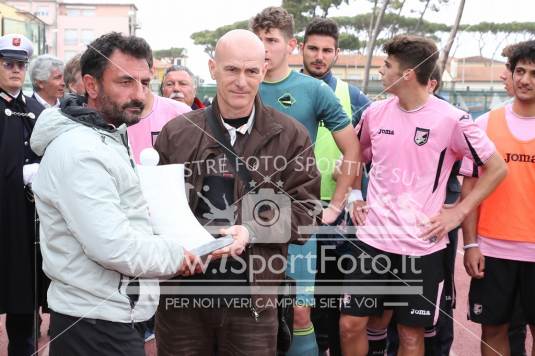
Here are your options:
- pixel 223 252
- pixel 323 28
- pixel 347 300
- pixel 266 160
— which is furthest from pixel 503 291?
pixel 323 28

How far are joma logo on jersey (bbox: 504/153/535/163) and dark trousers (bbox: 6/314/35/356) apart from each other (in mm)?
3401

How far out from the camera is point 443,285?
3.92m

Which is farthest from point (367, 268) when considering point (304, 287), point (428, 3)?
point (428, 3)

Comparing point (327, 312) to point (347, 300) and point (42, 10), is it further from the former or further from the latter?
point (42, 10)

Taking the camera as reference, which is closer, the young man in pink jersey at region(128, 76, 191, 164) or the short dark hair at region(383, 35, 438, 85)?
the short dark hair at region(383, 35, 438, 85)

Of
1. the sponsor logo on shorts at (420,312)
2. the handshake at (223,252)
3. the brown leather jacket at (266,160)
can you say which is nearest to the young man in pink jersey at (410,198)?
the sponsor logo on shorts at (420,312)

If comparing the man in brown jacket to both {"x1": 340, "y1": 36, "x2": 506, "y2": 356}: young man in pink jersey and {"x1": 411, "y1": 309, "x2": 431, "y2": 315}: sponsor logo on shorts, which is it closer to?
{"x1": 340, "y1": 36, "x2": 506, "y2": 356}: young man in pink jersey

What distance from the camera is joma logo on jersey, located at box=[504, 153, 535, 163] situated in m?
3.89

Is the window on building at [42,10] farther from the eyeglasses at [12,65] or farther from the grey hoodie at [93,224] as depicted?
the grey hoodie at [93,224]

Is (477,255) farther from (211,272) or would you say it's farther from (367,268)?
(211,272)

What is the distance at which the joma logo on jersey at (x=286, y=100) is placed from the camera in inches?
155

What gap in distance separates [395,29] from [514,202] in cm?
4072

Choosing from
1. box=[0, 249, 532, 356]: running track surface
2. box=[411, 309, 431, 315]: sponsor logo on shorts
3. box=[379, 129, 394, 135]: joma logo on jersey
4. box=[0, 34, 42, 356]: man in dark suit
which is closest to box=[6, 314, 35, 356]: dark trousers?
box=[0, 34, 42, 356]: man in dark suit

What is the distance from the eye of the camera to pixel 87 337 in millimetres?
2398
